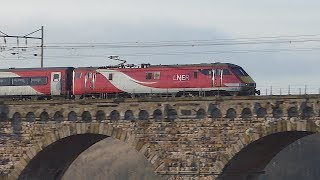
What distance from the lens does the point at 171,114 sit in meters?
54.3

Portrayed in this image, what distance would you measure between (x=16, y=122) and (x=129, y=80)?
31.0ft

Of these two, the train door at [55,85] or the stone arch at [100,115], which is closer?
the stone arch at [100,115]

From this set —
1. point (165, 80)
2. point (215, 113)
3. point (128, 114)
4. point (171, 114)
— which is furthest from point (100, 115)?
point (215, 113)

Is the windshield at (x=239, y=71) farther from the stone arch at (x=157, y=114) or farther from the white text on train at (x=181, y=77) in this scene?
the stone arch at (x=157, y=114)

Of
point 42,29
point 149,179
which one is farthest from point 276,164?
point 42,29

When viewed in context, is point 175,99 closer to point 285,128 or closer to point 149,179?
point 285,128

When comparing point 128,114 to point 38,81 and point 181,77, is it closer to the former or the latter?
point 181,77

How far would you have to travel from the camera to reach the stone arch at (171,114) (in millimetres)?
54188

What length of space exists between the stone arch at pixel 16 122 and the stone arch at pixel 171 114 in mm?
12308

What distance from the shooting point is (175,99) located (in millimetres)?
54188

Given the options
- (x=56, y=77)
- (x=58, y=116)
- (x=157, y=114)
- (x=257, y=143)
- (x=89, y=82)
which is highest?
(x=56, y=77)

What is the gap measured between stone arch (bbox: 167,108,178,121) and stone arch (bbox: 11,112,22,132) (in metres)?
12.3

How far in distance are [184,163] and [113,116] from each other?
653cm

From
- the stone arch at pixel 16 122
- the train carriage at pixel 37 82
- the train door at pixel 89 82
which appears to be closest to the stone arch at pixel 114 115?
the train door at pixel 89 82
